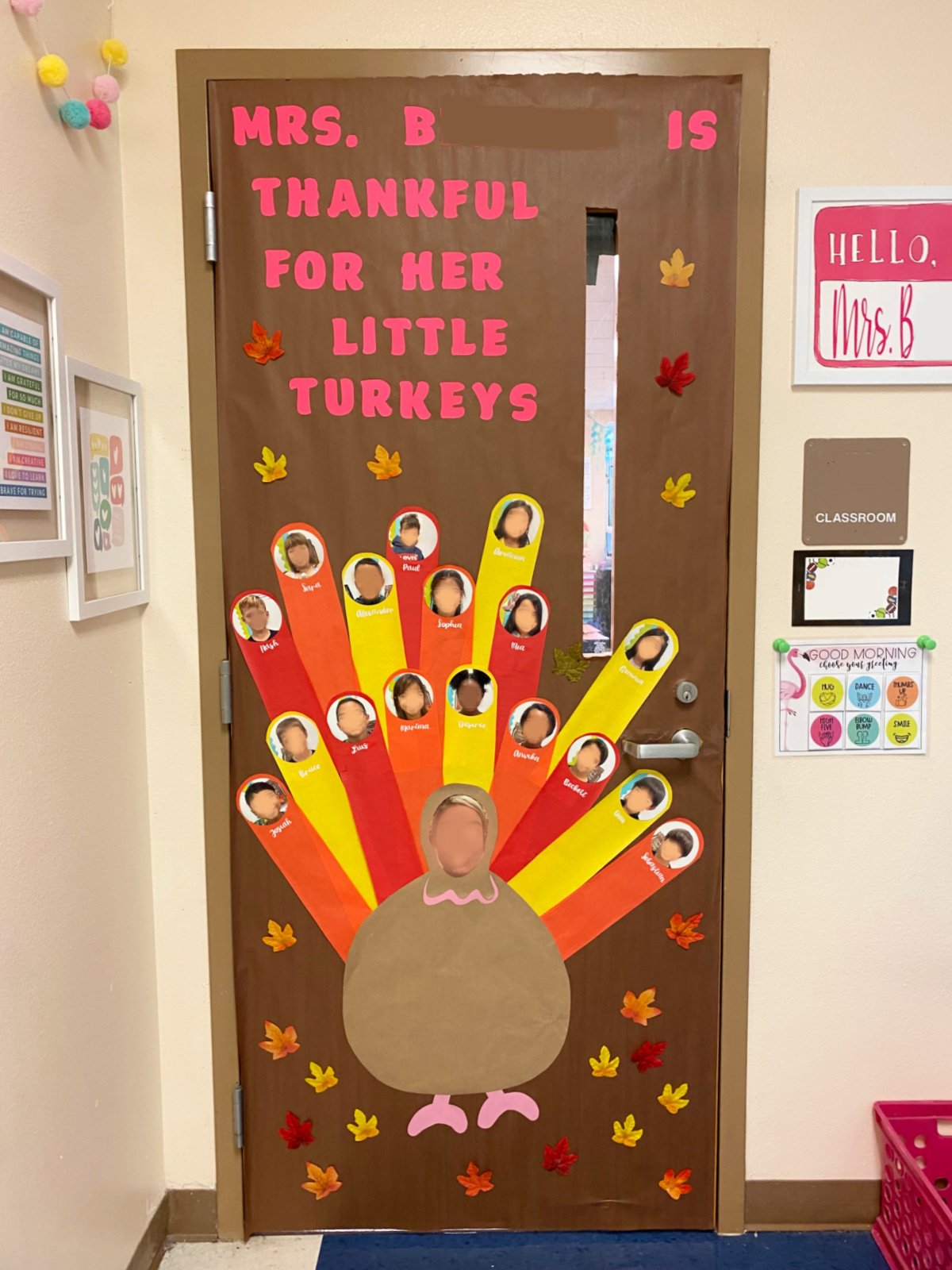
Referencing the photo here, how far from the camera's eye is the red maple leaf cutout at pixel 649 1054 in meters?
1.76

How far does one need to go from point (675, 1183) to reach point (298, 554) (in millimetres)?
1419

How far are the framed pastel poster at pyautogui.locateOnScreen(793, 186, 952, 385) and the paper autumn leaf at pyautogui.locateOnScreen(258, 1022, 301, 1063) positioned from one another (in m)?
1.56

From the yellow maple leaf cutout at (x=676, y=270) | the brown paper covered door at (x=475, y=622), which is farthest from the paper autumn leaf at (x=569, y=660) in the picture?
the yellow maple leaf cutout at (x=676, y=270)

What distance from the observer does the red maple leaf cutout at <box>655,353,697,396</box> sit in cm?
165

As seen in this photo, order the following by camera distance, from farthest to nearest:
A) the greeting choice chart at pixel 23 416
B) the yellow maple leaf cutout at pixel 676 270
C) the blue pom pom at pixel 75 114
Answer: the yellow maple leaf cutout at pixel 676 270
the blue pom pom at pixel 75 114
the greeting choice chart at pixel 23 416

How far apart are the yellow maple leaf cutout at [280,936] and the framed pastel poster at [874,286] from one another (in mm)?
1396

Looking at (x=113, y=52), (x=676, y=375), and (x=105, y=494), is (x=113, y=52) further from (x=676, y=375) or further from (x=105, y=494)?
(x=676, y=375)

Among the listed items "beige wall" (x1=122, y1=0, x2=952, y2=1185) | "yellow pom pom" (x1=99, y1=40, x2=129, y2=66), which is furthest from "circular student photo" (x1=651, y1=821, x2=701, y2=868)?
"yellow pom pom" (x1=99, y1=40, x2=129, y2=66)

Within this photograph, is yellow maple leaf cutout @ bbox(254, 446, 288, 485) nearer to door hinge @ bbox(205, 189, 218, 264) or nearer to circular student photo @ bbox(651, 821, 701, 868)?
door hinge @ bbox(205, 189, 218, 264)

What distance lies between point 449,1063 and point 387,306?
1.42 meters

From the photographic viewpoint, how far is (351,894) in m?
1.74

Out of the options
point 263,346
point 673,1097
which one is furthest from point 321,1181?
point 263,346

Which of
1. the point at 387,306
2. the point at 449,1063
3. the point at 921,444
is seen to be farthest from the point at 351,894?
the point at 921,444

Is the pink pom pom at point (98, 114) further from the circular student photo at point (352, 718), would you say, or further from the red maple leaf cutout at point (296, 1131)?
the red maple leaf cutout at point (296, 1131)
